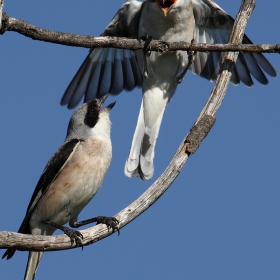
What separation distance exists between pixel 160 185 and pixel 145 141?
3260mm

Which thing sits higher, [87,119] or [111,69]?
[111,69]

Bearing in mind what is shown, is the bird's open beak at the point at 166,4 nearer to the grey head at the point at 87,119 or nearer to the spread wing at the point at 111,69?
the spread wing at the point at 111,69

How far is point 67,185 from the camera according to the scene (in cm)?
681

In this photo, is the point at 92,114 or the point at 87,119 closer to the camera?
the point at 87,119

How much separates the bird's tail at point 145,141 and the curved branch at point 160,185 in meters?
1.99

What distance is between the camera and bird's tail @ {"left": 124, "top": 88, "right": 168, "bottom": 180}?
352 inches

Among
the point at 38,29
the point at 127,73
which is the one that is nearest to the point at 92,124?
the point at 38,29

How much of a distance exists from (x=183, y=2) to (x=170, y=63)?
929 mm

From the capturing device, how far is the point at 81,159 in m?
6.86

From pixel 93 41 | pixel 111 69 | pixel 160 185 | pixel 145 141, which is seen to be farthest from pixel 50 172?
pixel 111 69

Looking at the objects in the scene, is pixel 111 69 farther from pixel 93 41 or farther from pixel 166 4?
pixel 93 41

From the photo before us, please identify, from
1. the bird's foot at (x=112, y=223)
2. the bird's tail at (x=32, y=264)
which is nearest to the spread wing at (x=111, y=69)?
the bird's tail at (x=32, y=264)

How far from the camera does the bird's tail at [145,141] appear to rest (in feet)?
29.4

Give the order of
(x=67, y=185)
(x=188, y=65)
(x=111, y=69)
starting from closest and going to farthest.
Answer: (x=67, y=185) < (x=188, y=65) < (x=111, y=69)
